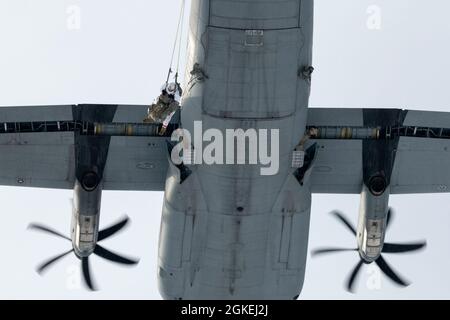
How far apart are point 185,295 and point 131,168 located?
18.9 feet

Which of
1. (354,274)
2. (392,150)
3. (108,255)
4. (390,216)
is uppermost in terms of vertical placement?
(392,150)

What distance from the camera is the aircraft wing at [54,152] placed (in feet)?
137

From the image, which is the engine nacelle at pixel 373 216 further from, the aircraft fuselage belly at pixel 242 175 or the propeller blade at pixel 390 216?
the aircraft fuselage belly at pixel 242 175

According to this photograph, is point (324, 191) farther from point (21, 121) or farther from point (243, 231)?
point (21, 121)

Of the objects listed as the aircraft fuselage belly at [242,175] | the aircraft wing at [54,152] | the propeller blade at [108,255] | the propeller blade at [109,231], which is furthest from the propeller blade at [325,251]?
the propeller blade at [109,231]

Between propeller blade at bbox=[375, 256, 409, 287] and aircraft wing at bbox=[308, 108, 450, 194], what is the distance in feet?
9.85

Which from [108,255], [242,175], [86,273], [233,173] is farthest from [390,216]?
[86,273]

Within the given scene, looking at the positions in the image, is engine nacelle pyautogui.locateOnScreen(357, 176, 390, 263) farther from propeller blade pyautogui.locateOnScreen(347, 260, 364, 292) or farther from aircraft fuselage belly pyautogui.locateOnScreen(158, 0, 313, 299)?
aircraft fuselage belly pyautogui.locateOnScreen(158, 0, 313, 299)

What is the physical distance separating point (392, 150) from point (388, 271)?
5.19 metres

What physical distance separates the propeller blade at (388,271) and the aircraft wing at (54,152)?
993cm

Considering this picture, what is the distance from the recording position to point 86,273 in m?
42.9

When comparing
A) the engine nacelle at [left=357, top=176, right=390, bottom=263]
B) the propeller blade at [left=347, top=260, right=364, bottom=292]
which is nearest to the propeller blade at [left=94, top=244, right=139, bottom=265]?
the propeller blade at [left=347, top=260, right=364, bottom=292]

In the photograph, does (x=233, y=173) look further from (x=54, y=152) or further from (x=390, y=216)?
(x=54, y=152)
